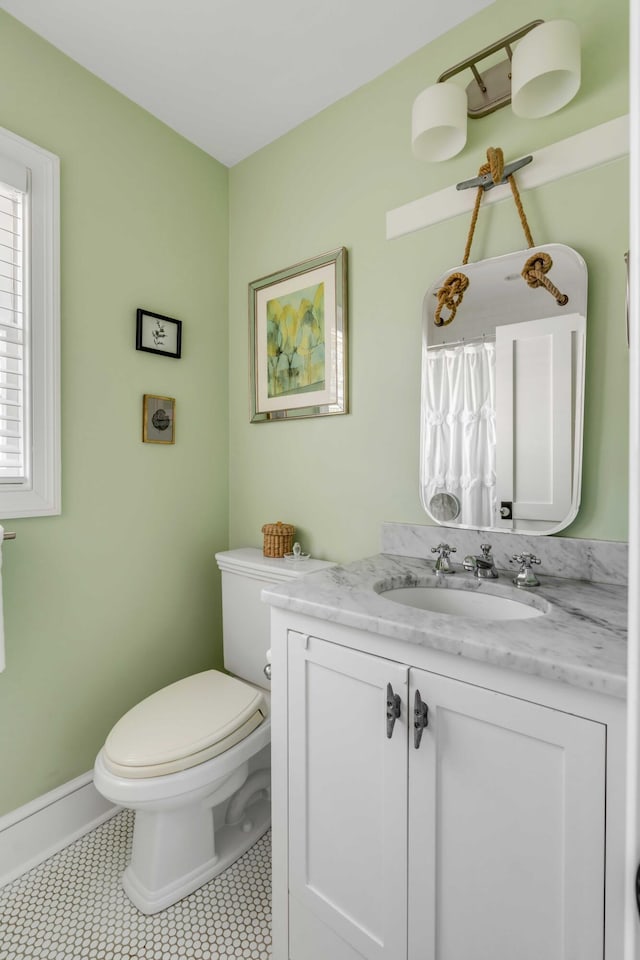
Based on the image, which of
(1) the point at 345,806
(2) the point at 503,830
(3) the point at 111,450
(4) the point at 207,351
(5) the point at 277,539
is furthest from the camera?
(4) the point at 207,351

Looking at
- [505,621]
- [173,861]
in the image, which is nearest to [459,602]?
[505,621]

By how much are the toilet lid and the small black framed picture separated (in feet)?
4.00

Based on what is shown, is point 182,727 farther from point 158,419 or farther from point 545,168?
point 545,168

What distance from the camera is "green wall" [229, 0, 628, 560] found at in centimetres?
118

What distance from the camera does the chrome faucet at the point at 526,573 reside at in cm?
116

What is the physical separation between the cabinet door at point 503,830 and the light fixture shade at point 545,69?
143cm

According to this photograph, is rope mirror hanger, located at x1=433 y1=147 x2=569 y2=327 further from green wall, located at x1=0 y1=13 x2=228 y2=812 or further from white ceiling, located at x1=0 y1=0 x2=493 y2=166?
green wall, located at x1=0 y1=13 x2=228 y2=812

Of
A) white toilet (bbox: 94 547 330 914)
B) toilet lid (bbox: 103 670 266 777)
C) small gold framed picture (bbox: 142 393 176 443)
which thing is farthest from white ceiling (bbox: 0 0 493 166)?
toilet lid (bbox: 103 670 266 777)

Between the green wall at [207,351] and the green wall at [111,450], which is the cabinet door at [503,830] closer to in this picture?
the green wall at [207,351]

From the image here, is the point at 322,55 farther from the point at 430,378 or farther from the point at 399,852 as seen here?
the point at 399,852

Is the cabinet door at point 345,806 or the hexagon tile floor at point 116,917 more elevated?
the cabinet door at point 345,806

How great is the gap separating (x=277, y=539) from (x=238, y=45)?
5.36 feet

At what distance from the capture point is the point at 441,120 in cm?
131

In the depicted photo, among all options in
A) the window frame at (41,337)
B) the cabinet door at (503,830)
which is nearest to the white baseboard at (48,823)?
the window frame at (41,337)
